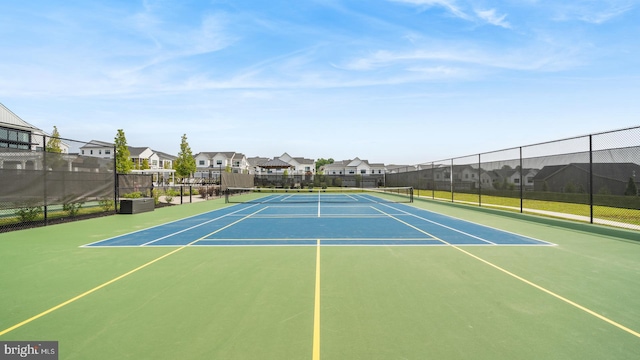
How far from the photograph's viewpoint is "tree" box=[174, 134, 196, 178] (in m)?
51.3

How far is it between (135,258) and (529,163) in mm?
17247

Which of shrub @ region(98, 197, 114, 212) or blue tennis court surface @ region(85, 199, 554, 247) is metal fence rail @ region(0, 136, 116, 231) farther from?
blue tennis court surface @ region(85, 199, 554, 247)

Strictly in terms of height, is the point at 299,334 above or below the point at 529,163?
below

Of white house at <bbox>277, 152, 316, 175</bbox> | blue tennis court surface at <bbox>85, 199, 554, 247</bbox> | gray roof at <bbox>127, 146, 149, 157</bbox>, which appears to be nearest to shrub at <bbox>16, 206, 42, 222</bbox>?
blue tennis court surface at <bbox>85, 199, 554, 247</bbox>

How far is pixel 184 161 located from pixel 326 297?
52.3 meters

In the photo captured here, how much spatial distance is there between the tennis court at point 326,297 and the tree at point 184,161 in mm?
44083

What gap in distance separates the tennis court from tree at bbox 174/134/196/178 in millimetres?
44083

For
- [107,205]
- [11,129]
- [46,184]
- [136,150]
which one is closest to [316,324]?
[46,184]

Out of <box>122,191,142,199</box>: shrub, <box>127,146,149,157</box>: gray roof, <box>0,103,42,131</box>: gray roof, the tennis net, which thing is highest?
<box>127,146,149,157</box>: gray roof

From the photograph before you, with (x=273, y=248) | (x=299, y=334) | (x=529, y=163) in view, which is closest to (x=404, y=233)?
(x=273, y=248)

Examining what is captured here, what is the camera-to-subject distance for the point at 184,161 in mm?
51812

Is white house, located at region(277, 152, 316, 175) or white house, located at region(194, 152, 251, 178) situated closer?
white house, located at region(194, 152, 251, 178)

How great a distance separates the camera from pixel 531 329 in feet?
12.1

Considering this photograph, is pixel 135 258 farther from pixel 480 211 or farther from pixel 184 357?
pixel 480 211
